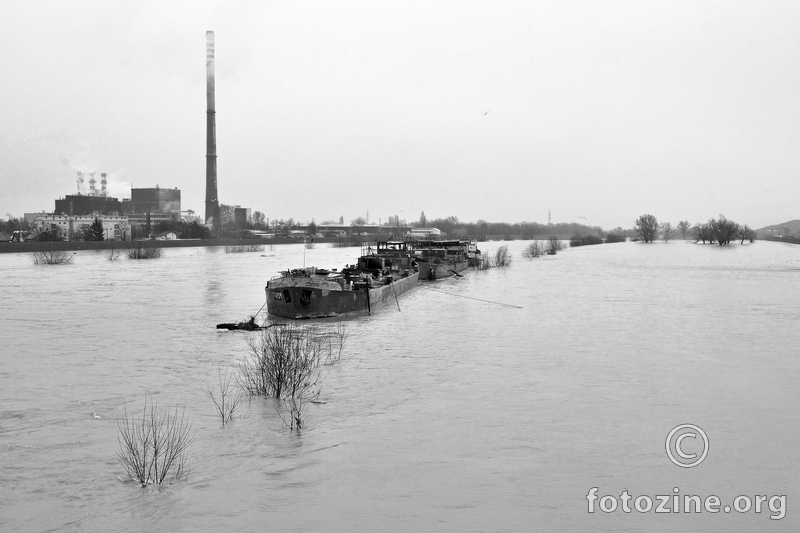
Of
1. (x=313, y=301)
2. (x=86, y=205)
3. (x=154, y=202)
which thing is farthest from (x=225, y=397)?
(x=154, y=202)

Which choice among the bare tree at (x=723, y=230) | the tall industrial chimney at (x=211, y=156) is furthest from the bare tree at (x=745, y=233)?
the tall industrial chimney at (x=211, y=156)

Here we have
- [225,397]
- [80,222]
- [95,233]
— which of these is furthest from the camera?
[80,222]

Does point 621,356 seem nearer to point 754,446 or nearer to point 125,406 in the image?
point 754,446

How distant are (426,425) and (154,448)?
14.2ft

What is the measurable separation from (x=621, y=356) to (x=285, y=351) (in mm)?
8879

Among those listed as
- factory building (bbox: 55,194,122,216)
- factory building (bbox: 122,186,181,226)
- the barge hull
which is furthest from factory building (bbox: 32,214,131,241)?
the barge hull

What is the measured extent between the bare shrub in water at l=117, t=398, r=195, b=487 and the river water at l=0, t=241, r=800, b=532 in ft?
0.57

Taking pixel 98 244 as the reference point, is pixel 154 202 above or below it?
above

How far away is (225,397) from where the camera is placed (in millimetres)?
13281

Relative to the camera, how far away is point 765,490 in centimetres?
923

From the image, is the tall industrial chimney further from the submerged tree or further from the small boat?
the small boat

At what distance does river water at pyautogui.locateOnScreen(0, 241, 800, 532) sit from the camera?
845 cm

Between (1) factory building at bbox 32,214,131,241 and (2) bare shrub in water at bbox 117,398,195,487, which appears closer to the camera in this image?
(2) bare shrub in water at bbox 117,398,195,487

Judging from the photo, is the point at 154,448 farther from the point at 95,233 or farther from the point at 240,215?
the point at 240,215
